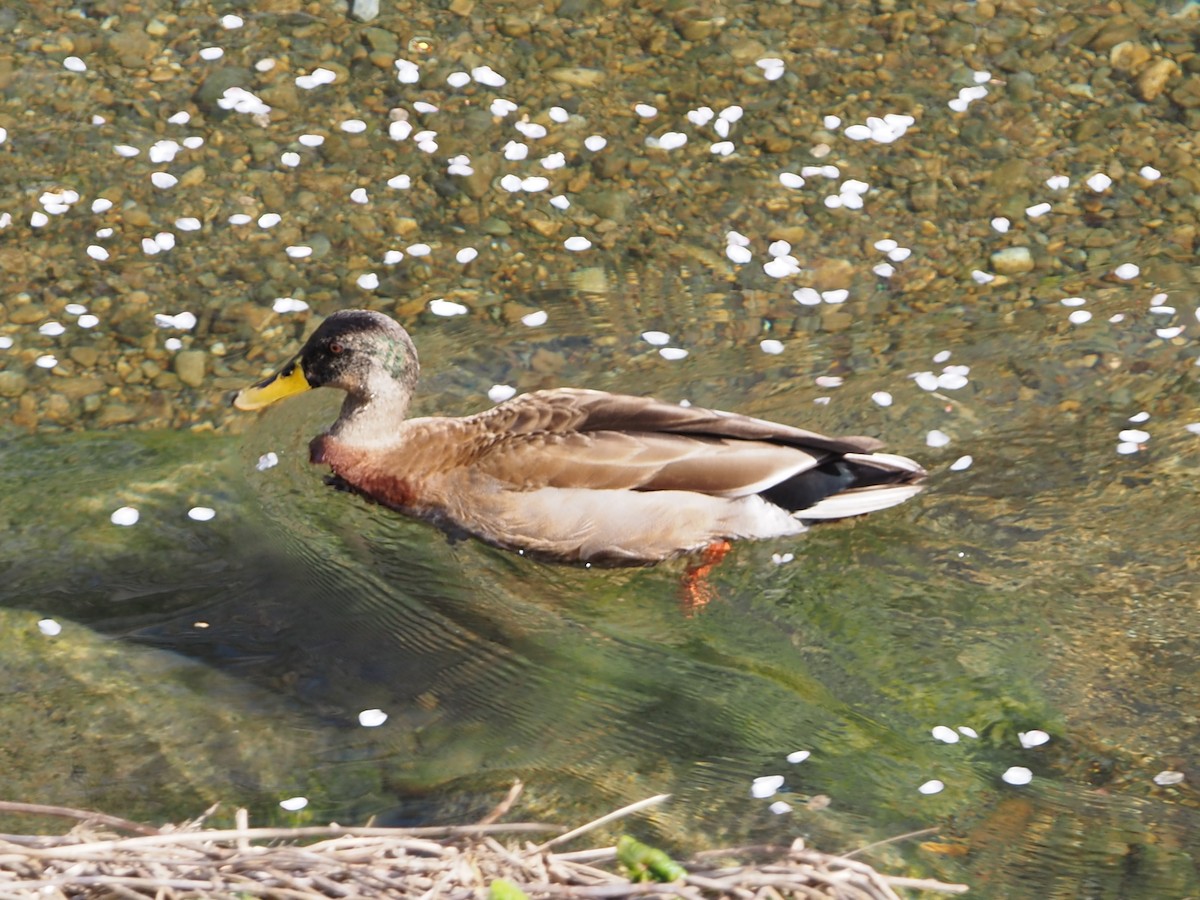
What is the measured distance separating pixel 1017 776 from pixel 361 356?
3.22 metres

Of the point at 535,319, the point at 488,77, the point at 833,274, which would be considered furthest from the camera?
the point at 488,77

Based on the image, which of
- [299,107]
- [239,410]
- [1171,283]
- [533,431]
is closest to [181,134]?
[299,107]

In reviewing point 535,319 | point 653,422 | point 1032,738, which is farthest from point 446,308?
point 1032,738

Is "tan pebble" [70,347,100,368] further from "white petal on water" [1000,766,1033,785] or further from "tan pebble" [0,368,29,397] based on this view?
"white petal on water" [1000,766,1033,785]

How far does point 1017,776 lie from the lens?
5.27 m

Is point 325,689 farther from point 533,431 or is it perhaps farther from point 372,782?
point 533,431

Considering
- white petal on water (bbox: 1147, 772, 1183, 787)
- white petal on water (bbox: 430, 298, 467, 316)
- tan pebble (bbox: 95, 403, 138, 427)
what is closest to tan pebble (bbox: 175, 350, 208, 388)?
tan pebble (bbox: 95, 403, 138, 427)

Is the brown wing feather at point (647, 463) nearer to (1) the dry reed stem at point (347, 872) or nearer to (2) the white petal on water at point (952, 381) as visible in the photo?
(2) the white petal on water at point (952, 381)

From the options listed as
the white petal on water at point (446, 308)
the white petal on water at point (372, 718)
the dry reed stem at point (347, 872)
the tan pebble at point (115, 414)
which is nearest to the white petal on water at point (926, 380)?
the white petal on water at point (446, 308)

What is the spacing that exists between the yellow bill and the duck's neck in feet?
0.84

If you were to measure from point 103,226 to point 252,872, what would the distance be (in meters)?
5.19

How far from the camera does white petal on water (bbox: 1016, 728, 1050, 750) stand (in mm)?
5422

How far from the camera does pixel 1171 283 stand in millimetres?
7738

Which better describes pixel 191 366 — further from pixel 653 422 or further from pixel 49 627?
pixel 653 422
